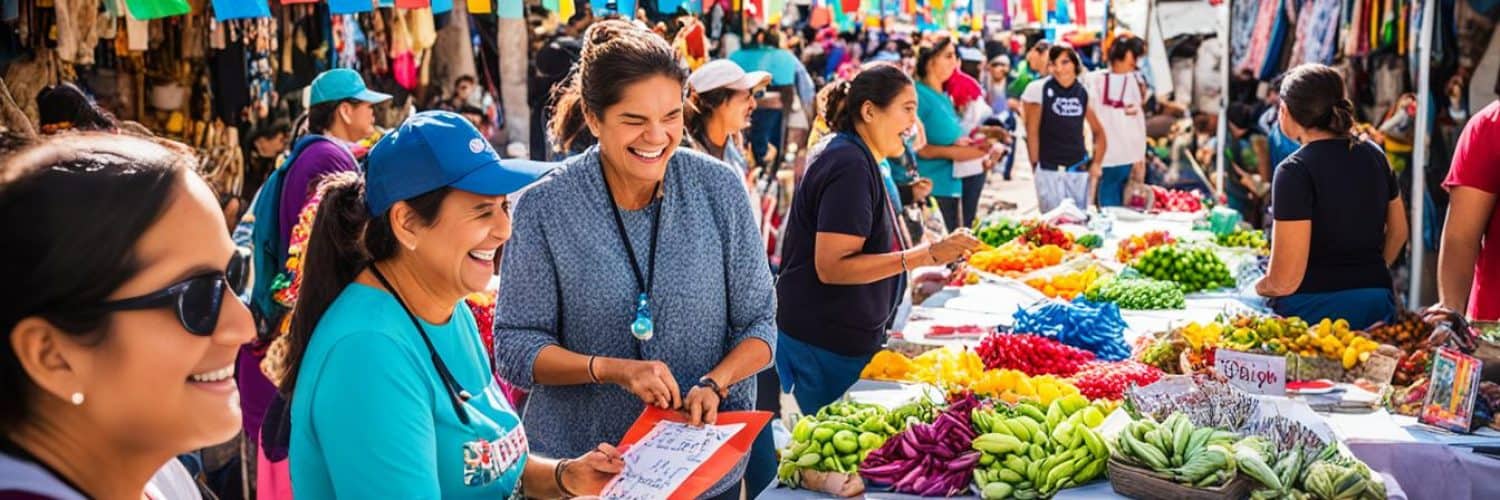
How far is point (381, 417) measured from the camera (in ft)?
6.97

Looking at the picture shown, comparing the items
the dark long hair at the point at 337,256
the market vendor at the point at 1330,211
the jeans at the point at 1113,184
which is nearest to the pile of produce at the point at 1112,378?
the market vendor at the point at 1330,211

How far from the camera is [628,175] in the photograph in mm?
3049

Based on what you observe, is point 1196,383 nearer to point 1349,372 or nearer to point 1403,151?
point 1349,372

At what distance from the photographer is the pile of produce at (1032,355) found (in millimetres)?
4660

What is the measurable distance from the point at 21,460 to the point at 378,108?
755 centimetres

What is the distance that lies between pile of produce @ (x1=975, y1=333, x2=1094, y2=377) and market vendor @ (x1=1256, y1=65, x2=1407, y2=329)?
2.47 feet

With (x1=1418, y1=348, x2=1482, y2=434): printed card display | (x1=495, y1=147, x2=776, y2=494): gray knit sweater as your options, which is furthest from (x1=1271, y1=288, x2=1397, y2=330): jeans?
(x1=495, y1=147, x2=776, y2=494): gray knit sweater

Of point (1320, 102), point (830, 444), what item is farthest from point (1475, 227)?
point (830, 444)

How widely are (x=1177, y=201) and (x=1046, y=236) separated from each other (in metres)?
2.63

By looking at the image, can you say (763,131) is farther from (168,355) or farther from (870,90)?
(168,355)

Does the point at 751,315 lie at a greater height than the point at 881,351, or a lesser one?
greater

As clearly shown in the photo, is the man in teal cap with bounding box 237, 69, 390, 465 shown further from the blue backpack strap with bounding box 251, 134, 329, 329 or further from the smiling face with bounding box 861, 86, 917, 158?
the smiling face with bounding box 861, 86, 917, 158

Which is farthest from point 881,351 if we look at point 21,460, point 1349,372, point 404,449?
point 21,460

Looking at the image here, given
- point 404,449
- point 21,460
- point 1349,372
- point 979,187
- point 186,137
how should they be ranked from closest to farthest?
point 21,460 → point 404,449 → point 1349,372 → point 186,137 → point 979,187
